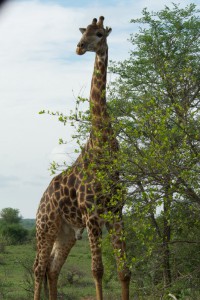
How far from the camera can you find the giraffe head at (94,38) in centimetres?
962

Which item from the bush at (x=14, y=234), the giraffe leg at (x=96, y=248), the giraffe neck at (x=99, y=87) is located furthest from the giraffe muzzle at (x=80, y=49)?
the bush at (x=14, y=234)

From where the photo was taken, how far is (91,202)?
9516 mm

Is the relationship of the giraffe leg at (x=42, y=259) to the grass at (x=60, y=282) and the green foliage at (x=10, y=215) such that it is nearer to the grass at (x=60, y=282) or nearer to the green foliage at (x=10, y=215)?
the grass at (x=60, y=282)

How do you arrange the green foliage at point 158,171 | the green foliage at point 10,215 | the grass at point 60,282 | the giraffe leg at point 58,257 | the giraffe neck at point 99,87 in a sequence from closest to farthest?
the green foliage at point 158,171, the giraffe neck at point 99,87, the giraffe leg at point 58,257, the grass at point 60,282, the green foliage at point 10,215

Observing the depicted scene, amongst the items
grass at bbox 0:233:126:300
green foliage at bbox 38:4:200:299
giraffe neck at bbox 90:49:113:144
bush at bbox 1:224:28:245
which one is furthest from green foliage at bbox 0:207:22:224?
giraffe neck at bbox 90:49:113:144

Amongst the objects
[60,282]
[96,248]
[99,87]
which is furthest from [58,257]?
[60,282]

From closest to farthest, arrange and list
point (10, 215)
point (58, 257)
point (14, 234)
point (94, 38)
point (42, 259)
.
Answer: point (94, 38)
point (42, 259)
point (58, 257)
point (14, 234)
point (10, 215)

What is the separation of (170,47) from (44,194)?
232 inches

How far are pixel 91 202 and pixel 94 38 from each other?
8.39ft

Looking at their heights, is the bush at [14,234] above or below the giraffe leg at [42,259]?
above

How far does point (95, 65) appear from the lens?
10109mm

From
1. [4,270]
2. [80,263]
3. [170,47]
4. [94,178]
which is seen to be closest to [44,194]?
[94,178]

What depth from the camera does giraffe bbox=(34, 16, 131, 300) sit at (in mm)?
8789

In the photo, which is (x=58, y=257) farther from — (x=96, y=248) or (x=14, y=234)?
(x=14, y=234)
